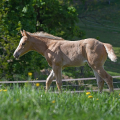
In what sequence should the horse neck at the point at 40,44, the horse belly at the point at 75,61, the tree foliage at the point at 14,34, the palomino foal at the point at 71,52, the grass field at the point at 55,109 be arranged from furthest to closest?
the tree foliage at the point at 14,34, the horse neck at the point at 40,44, the horse belly at the point at 75,61, the palomino foal at the point at 71,52, the grass field at the point at 55,109

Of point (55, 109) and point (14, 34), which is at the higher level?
point (55, 109)

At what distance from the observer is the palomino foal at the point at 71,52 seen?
7.98 meters

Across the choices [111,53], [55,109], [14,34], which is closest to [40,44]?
[111,53]

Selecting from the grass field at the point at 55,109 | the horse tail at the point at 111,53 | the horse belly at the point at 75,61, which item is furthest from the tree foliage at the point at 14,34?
the grass field at the point at 55,109

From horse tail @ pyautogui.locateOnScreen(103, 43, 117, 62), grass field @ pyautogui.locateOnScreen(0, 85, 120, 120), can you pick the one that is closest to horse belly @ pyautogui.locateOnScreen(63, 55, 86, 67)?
horse tail @ pyautogui.locateOnScreen(103, 43, 117, 62)

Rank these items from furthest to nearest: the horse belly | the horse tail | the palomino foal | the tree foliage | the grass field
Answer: the tree foliage < the horse belly < the palomino foal < the horse tail < the grass field

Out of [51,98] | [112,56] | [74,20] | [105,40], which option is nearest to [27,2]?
[74,20]

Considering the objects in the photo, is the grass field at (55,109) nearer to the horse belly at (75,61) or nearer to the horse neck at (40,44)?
the horse belly at (75,61)

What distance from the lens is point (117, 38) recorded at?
37875mm

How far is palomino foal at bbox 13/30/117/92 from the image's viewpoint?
26.2 feet

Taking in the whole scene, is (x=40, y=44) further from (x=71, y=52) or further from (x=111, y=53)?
(x=111, y=53)

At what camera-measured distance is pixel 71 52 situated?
8.31 m

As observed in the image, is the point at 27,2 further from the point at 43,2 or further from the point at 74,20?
the point at 74,20

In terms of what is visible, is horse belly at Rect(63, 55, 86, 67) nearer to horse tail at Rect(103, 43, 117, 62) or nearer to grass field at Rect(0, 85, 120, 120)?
horse tail at Rect(103, 43, 117, 62)
